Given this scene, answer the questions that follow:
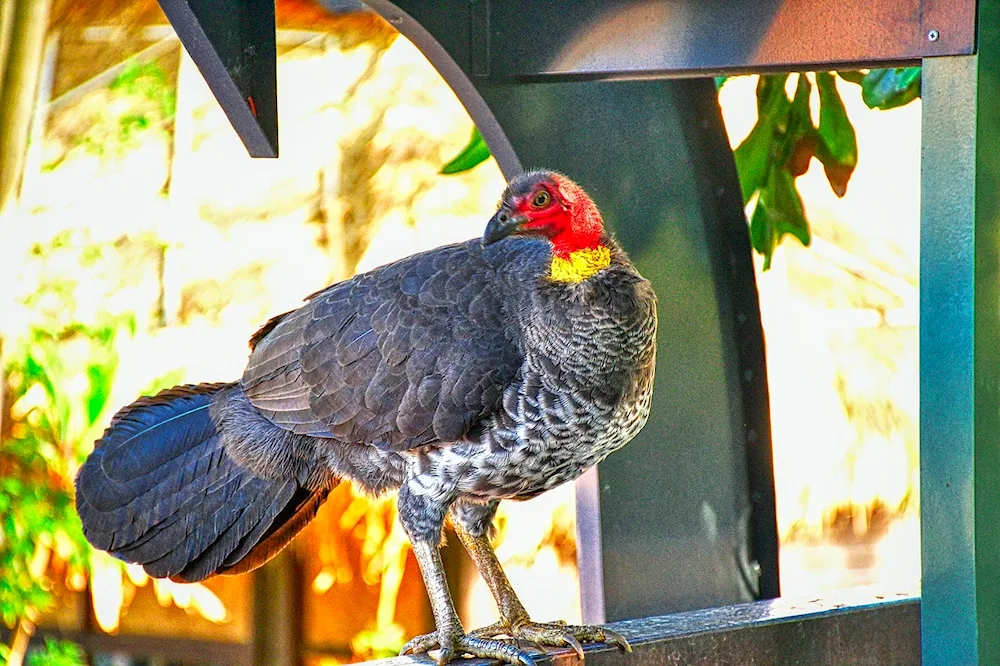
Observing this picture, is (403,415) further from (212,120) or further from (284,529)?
(212,120)

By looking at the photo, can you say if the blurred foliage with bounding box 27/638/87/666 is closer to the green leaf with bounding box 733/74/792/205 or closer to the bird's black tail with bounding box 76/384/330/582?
the bird's black tail with bounding box 76/384/330/582

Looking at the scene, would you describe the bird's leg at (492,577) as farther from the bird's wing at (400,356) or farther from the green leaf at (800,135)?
the green leaf at (800,135)

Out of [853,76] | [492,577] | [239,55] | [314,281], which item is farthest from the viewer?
[314,281]

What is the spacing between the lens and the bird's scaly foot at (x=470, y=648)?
2.13 m

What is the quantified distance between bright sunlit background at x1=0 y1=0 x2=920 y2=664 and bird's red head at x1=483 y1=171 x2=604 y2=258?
2261mm

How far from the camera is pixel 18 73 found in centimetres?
379

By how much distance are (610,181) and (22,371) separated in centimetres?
278

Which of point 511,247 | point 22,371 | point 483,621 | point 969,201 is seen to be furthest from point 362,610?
point 969,201

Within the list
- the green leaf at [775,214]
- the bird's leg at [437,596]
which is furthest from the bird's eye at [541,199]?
the green leaf at [775,214]

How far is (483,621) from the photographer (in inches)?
183

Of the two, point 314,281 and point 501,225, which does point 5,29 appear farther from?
point 501,225

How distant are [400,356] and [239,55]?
63 cm

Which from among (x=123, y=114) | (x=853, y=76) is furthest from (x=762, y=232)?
(x=123, y=114)

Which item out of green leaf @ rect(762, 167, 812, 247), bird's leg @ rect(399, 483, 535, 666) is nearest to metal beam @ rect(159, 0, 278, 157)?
bird's leg @ rect(399, 483, 535, 666)
